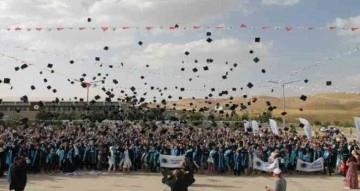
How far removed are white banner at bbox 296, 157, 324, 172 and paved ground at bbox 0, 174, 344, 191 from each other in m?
0.87

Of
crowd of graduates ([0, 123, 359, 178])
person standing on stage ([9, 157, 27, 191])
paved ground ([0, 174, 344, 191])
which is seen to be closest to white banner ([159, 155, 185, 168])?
crowd of graduates ([0, 123, 359, 178])

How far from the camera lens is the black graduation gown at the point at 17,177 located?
14.2 m

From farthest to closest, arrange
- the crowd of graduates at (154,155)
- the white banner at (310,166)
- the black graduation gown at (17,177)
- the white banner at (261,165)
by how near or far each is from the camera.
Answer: the white banner at (310,166)
the white banner at (261,165)
the crowd of graduates at (154,155)
the black graduation gown at (17,177)

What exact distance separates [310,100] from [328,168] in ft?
503

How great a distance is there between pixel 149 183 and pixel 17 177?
6768mm

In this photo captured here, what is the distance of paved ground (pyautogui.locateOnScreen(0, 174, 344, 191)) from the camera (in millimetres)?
18547

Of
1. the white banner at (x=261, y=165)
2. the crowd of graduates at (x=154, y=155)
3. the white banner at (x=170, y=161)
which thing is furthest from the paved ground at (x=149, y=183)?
the crowd of graduates at (x=154, y=155)

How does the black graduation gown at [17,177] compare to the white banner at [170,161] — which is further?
the white banner at [170,161]

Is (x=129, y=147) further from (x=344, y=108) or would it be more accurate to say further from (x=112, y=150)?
(x=344, y=108)

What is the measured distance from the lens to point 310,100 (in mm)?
172875

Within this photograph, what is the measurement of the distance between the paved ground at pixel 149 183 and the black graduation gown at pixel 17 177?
365 cm

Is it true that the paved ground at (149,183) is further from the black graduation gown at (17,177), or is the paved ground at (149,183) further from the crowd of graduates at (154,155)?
the black graduation gown at (17,177)

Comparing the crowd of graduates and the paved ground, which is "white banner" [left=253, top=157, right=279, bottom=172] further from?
the paved ground

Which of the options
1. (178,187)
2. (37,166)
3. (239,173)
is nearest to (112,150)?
(37,166)
